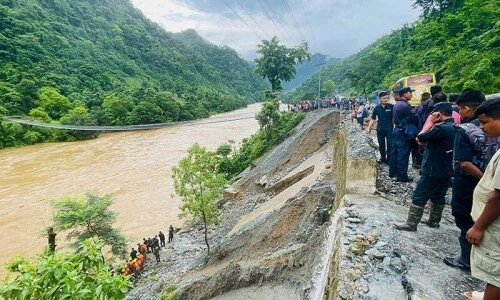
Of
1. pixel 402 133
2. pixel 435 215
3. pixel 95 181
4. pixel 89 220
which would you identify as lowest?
pixel 95 181

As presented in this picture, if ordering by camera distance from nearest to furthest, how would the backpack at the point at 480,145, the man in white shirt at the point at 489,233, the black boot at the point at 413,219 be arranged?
the man in white shirt at the point at 489,233 → the backpack at the point at 480,145 → the black boot at the point at 413,219

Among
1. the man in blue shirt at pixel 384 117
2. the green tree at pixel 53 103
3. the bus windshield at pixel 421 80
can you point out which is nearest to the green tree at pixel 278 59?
the bus windshield at pixel 421 80

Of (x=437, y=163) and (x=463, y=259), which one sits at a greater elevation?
(x=437, y=163)

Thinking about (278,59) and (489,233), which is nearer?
(489,233)

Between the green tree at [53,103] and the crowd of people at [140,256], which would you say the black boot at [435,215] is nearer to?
the crowd of people at [140,256]

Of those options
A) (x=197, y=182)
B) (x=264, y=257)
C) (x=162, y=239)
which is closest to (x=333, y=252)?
(x=264, y=257)

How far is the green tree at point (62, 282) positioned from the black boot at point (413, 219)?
3520 mm

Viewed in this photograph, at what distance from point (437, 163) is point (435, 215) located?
0.84 metres

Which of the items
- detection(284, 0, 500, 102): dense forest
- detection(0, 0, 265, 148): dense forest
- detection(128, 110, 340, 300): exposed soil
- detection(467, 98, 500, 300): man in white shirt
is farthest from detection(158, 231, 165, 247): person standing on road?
detection(0, 0, 265, 148): dense forest

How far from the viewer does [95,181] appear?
26.8 meters

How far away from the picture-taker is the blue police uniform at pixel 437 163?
381 cm

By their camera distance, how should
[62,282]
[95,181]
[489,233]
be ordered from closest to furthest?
[489,233] < [62,282] < [95,181]

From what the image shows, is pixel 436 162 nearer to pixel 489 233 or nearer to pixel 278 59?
pixel 489 233

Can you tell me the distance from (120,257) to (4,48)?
198 feet
